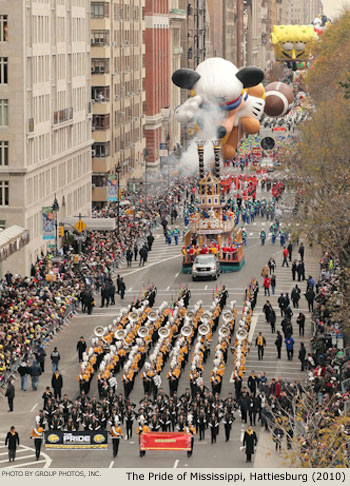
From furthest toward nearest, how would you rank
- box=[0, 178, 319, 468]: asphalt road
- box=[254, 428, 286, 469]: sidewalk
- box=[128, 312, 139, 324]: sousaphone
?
box=[128, 312, 139, 324]: sousaphone, box=[0, 178, 319, 468]: asphalt road, box=[254, 428, 286, 469]: sidewalk

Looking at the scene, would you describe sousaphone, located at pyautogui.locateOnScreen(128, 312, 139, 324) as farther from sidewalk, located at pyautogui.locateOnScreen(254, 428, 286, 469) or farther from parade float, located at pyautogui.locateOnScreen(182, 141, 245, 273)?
parade float, located at pyautogui.locateOnScreen(182, 141, 245, 273)

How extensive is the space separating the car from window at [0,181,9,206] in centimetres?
1063

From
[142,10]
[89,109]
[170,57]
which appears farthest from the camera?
[170,57]

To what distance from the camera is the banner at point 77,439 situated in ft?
156

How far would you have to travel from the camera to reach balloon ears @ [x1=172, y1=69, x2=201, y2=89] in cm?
8794

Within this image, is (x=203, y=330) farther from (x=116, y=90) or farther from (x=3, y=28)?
(x=116, y=90)

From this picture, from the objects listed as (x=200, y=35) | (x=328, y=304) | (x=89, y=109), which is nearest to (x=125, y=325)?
(x=328, y=304)

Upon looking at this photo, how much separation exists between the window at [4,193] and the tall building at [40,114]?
0.05 meters

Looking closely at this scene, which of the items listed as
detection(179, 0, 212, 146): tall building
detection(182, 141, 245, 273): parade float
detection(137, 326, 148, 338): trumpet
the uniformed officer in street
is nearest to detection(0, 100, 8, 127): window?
detection(182, 141, 245, 273): parade float

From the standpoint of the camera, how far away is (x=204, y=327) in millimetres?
60406

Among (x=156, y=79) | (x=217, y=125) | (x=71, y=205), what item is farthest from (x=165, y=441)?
(x=156, y=79)

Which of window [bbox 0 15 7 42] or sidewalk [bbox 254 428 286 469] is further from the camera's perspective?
window [bbox 0 15 7 42]
